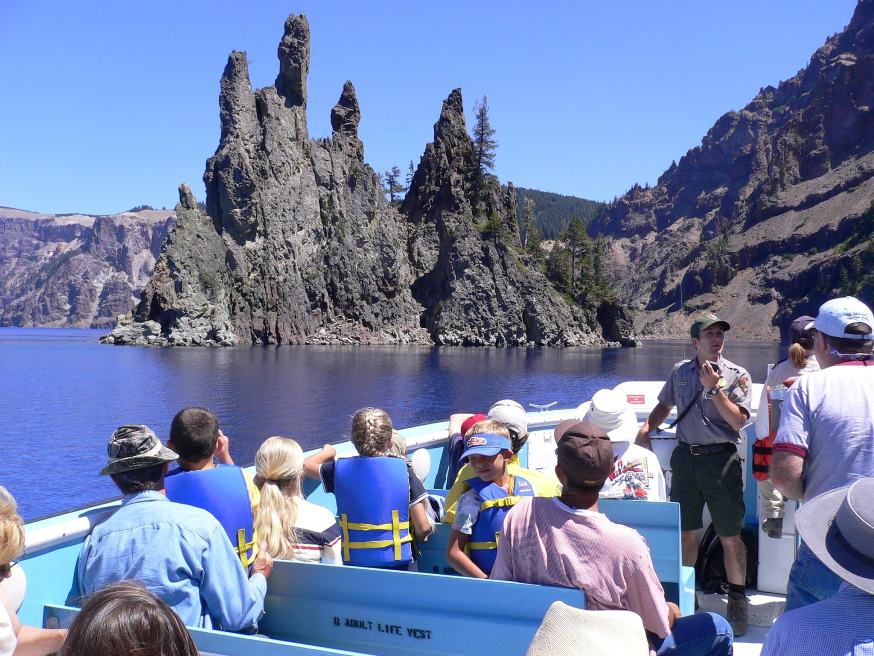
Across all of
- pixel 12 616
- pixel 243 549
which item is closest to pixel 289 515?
pixel 243 549

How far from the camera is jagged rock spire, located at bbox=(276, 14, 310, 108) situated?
95250 mm

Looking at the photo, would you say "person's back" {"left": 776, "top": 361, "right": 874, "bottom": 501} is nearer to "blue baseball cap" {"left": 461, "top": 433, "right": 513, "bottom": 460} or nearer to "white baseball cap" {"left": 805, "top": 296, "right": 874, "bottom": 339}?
"white baseball cap" {"left": 805, "top": 296, "right": 874, "bottom": 339}

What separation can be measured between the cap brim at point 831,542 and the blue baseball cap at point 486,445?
6.01 feet

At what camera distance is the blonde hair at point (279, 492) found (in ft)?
13.4

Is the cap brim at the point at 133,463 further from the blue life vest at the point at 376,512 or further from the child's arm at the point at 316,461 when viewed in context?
the child's arm at the point at 316,461

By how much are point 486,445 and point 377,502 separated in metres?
0.82

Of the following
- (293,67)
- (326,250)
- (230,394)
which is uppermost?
(293,67)

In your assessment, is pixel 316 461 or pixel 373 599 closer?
pixel 373 599

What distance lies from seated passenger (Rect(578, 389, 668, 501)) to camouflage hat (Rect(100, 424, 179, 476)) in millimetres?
2578

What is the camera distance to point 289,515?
13.8 ft

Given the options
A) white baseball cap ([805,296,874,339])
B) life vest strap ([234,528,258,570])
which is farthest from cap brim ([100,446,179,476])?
white baseball cap ([805,296,874,339])

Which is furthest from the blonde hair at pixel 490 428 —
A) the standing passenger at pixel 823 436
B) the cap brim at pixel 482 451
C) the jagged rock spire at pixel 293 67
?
the jagged rock spire at pixel 293 67

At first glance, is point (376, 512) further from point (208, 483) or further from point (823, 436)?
point (823, 436)

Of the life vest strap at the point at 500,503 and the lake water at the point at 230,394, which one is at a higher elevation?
the life vest strap at the point at 500,503
